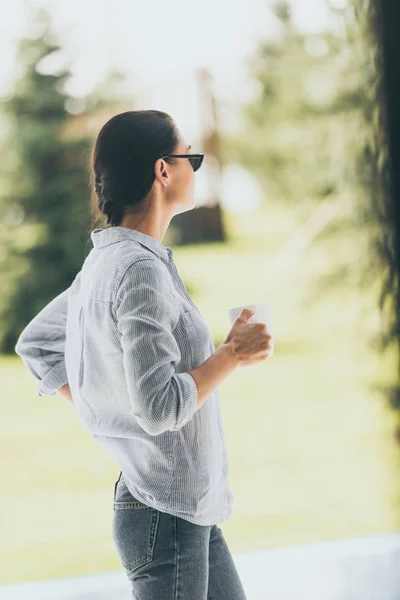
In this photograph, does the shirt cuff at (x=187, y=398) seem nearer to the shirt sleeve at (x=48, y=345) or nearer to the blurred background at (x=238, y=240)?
the shirt sleeve at (x=48, y=345)

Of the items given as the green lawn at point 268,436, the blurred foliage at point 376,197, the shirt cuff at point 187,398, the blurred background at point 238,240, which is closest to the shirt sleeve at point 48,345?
the shirt cuff at point 187,398

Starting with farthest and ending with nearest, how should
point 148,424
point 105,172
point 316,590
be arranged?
point 316,590 → point 105,172 → point 148,424

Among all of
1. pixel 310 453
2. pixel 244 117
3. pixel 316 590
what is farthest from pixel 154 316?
pixel 244 117

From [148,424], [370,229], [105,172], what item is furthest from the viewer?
[370,229]

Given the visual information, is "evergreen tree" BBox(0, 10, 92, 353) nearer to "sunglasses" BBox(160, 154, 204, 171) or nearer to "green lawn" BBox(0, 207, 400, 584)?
"green lawn" BBox(0, 207, 400, 584)

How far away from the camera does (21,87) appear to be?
17.6ft

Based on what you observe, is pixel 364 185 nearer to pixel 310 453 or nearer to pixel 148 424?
pixel 310 453

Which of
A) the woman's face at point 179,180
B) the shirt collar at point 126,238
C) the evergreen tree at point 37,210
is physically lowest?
the evergreen tree at point 37,210

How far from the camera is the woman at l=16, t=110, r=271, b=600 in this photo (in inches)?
39.8

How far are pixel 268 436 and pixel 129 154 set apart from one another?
479 centimetres

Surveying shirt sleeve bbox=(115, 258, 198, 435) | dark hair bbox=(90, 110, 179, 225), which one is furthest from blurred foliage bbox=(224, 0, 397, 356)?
shirt sleeve bbox=(115, 258, 198, 435)

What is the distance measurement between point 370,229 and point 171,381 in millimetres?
2783

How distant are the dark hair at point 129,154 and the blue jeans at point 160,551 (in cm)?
42

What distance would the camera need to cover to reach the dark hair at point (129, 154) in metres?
1.12
